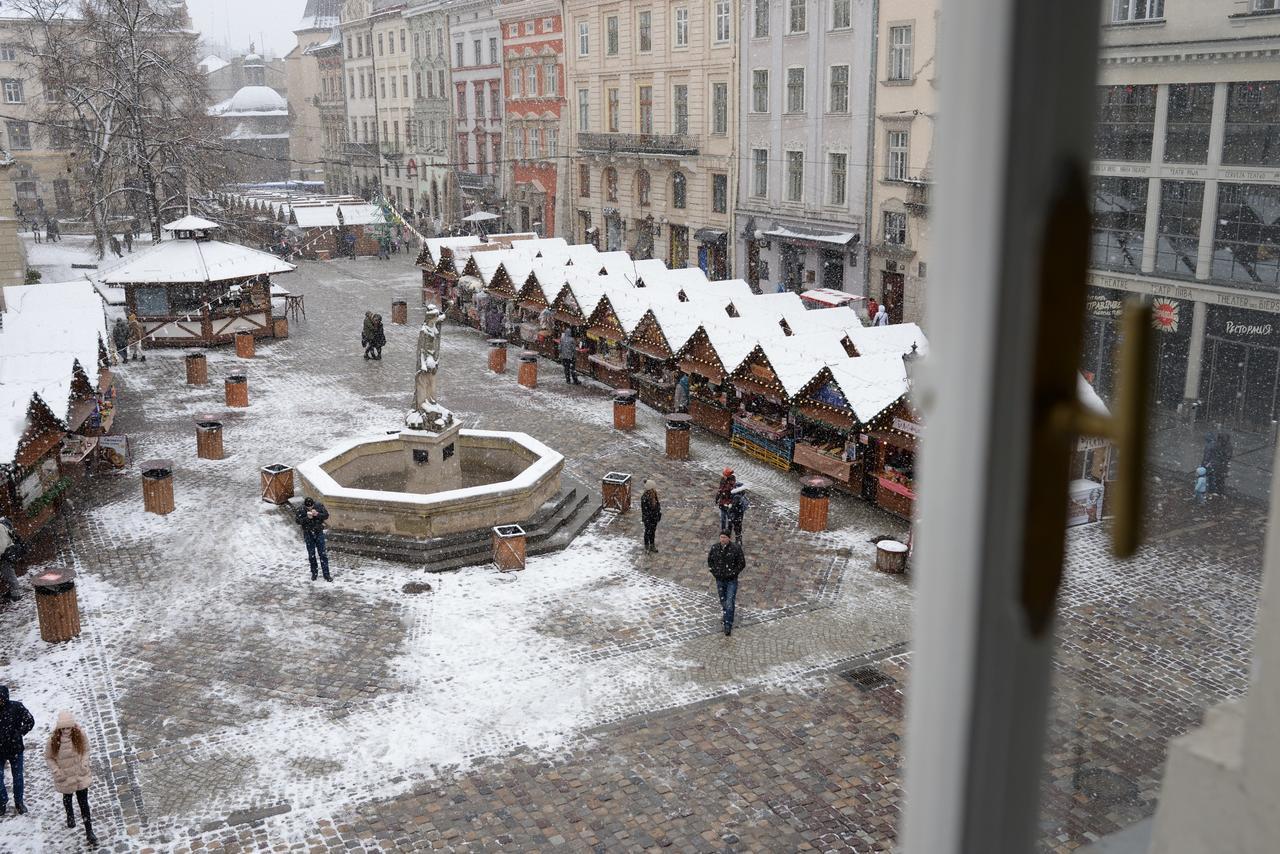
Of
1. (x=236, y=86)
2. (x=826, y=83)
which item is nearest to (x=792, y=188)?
(x=826, y=83)

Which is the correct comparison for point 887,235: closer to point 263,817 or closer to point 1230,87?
point 263,817

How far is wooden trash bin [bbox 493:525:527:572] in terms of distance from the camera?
570 inches

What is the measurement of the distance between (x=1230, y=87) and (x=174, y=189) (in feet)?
135

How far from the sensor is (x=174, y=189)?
126 feet

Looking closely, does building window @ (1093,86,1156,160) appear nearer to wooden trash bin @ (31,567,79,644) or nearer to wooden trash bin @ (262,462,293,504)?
wooden trash bin @ (31,567,79,644)

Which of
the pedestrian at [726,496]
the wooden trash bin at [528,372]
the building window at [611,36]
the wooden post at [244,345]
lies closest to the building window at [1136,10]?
the pedestrian at [726,496]

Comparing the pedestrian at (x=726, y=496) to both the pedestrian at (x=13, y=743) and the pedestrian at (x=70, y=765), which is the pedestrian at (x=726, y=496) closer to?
the pedestrian at (x=70, y=765)

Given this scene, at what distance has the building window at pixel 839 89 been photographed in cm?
3131

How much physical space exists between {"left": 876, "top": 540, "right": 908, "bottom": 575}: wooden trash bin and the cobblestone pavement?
194 millimetres

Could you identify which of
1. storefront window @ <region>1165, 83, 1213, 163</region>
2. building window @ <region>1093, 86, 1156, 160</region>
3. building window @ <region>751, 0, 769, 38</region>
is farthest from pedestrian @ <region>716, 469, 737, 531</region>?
building window @ <region>751, 0, 769, 38</region>

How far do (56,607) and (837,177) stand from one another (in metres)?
25.2

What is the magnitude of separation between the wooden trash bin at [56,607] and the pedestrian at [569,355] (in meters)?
13.6

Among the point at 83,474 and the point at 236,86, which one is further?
the point at 236,86

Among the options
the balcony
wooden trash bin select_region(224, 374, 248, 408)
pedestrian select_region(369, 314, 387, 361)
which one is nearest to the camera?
wooden trash bin select_region(224, 374, 248, 408)
